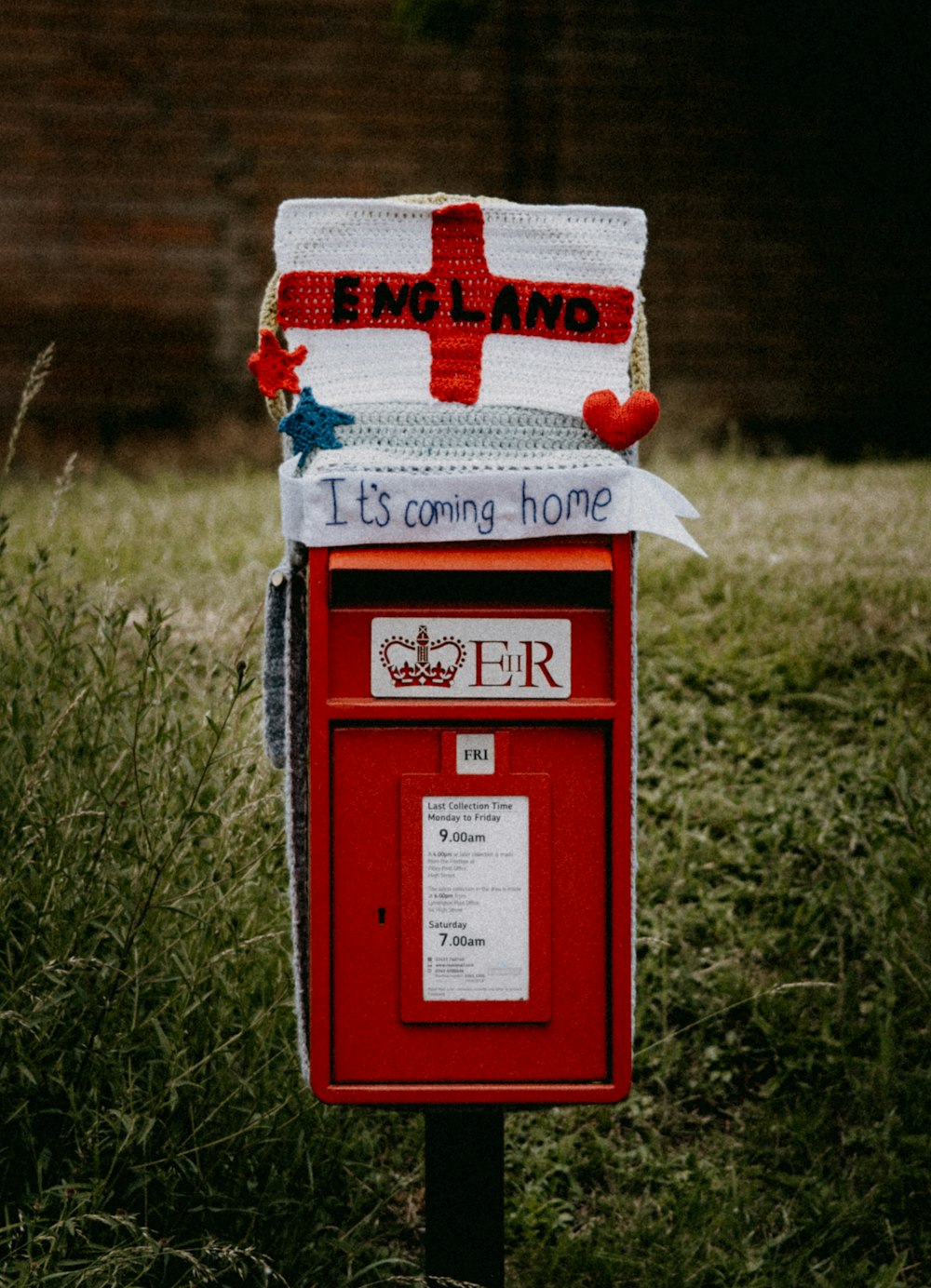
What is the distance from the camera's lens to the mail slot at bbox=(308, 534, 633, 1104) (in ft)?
6.10

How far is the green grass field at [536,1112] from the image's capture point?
2230mm

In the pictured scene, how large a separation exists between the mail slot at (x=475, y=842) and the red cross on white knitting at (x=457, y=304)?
34 cm

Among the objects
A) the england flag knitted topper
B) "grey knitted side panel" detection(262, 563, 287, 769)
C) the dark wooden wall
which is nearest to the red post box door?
"grey knitted side panel" detection(262, 563, 287, 769)

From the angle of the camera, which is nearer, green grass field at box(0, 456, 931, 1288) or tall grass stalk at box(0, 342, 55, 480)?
green grass field at box(0, 456, 931, 1288)

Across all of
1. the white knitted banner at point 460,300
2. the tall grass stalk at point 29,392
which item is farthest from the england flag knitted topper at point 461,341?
the tall grass stalk at point 29,392

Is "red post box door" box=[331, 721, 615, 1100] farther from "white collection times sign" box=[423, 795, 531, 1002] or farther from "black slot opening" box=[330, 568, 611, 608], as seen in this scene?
"black slot opening" box=[330, 568, 611, 608]

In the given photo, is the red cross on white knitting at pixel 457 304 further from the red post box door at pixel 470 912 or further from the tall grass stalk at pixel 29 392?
the tall grass stalk at pixel 29 392

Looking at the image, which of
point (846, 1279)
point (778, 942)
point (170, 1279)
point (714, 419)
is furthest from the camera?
point (714, 419)

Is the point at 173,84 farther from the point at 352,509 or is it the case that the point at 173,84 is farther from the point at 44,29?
the point at 352,509

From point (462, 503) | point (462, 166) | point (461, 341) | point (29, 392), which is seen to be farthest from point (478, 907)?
point (462, 166)

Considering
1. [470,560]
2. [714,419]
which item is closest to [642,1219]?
[470,560]

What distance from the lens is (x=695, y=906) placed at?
3207 mm

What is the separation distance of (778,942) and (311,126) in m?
6.24

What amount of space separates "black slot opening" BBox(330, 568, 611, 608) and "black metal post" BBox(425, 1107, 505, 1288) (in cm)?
83
